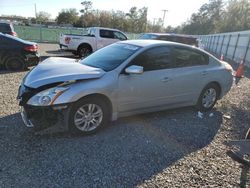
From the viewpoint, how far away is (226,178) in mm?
3578

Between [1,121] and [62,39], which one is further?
[62,39]

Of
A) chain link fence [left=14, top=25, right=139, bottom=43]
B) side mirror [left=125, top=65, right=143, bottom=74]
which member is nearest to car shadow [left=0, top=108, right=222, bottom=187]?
side mirror [left=125, top=65, right=143, bottom=74]

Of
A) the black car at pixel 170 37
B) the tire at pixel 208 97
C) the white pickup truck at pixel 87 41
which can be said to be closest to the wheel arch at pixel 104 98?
the tire at pixel 208 97

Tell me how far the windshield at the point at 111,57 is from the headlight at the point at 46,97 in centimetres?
102

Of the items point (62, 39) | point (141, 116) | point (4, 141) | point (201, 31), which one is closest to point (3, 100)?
point (4, 141)

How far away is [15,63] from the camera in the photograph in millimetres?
9484

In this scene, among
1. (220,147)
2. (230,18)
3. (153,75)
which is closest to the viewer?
(220,147)

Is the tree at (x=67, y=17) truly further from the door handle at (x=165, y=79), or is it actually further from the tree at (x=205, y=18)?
the door handle at (x=165, y=79)

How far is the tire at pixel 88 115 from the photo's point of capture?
Answer: 4156 mm

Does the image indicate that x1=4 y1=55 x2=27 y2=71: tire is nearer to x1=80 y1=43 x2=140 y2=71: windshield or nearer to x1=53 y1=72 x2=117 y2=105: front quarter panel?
x1=80 y1=43 x2=140 y2=71: windshield

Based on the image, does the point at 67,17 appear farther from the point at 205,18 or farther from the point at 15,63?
the point at 15,63

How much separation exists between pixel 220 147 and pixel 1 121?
12.9ft

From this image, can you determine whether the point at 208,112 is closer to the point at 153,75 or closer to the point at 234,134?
the point at 234,134

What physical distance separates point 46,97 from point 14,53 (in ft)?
21.2
